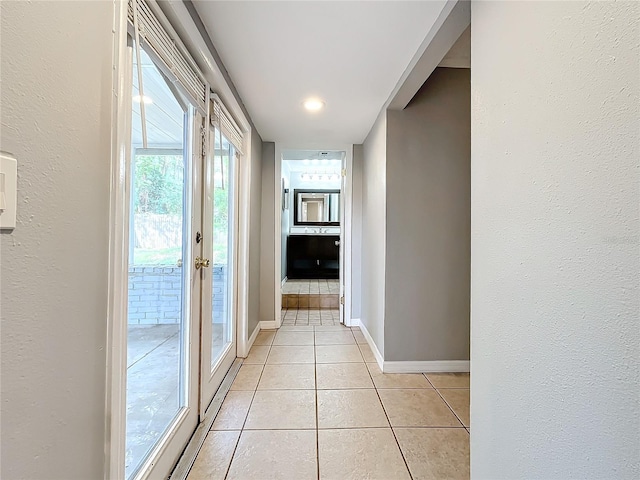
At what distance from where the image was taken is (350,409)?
1829 millimetres

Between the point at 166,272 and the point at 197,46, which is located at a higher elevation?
the point at 197,46

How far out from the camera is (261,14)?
1375 millimetres

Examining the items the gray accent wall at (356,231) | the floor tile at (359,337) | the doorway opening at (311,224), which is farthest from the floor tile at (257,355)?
the doorway opening at (311,224)

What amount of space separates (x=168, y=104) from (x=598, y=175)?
Result: 4.96 feet

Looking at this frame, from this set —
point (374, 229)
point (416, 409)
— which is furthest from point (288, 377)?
point (374, 229)

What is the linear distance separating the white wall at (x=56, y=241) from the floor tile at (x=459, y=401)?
1734 millimetres

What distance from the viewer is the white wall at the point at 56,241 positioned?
557 millimetres

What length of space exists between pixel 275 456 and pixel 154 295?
36.0 inches

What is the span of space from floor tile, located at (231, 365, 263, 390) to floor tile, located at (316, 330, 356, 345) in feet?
2.46

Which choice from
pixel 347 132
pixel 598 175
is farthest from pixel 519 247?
pixel 347 132

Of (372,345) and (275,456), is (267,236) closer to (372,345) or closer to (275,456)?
(372,345)

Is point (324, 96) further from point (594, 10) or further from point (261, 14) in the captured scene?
point (594, 10)

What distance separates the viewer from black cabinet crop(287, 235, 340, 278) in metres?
6.07

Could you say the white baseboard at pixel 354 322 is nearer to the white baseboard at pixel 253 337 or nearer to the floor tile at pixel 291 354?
the floor tile at pixel 291 354
